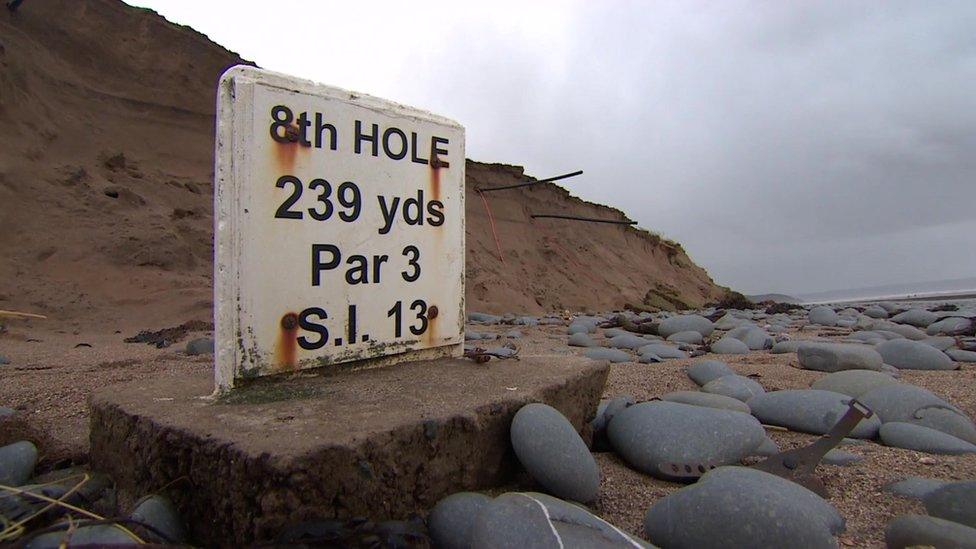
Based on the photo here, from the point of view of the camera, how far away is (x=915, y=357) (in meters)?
3.54

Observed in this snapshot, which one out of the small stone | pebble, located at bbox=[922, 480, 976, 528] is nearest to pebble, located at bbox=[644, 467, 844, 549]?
pebble, located at bbox=[922, 480, 976, 528]

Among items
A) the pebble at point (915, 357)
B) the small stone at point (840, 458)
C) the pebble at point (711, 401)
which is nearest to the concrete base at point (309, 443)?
the pebble at point (711, 401)

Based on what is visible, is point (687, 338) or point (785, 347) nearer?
point (785, 347)

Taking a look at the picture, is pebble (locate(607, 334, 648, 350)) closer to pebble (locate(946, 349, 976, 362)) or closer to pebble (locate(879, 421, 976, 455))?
pebble (locate(946, 349, 976, 362))

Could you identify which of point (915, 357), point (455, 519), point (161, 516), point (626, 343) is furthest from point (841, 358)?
point (161, 516)

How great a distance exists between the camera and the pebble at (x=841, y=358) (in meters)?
3.36

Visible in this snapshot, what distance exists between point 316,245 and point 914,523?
185cm

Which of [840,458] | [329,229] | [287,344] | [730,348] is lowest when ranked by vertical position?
[840,458]

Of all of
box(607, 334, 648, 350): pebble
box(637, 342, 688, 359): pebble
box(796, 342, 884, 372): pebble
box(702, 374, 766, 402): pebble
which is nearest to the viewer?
box(702, 374, 766, 402): pebble

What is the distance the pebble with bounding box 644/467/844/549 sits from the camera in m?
1.18

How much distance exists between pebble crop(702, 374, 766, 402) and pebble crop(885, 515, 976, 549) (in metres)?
1.28

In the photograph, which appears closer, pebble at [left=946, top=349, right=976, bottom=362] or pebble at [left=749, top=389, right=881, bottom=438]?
pebble at [left=749, top=389, right=881, bottom=438]

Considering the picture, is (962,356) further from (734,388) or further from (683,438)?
(683,438)

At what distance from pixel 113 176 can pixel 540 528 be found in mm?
8859
